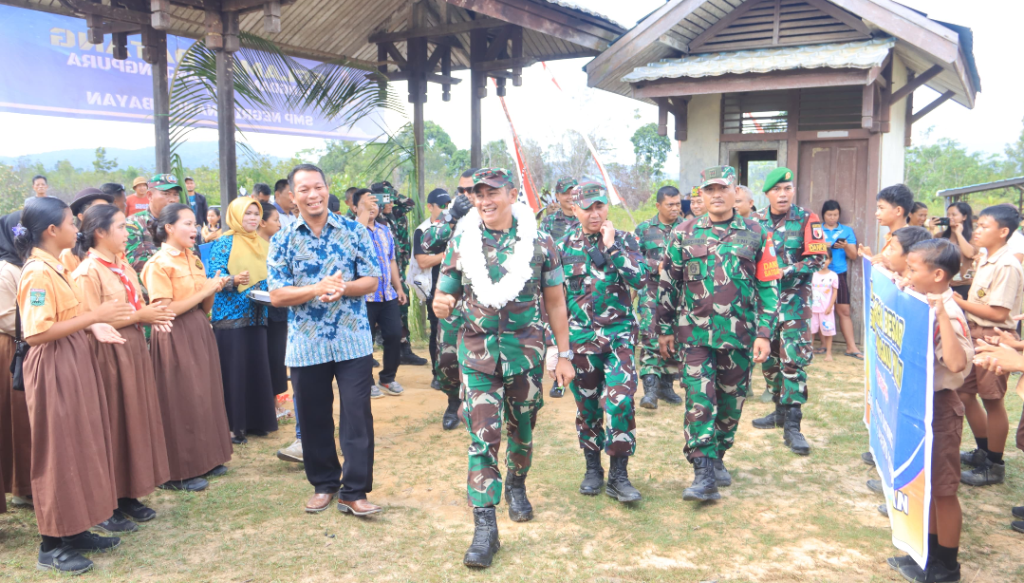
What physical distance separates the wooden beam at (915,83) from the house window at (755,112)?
4.58 ft

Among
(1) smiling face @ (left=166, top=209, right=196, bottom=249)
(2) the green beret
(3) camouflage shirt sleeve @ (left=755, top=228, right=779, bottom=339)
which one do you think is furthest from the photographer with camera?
(1) smiling face @ (left=166, top=209, right=196, bottom=249)

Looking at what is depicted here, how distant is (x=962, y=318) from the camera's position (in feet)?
11.8

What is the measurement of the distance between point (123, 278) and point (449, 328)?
7.45 feet

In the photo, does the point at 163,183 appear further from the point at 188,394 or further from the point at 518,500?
the point at 518,500

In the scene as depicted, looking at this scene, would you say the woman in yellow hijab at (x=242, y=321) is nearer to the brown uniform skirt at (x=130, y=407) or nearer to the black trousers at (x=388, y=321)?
the brown uniform skirt at (x=130, y=407)

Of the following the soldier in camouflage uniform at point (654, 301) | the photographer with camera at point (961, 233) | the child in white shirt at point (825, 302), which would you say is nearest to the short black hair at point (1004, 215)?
the soldier in camouflage uniform at point (654, 301)

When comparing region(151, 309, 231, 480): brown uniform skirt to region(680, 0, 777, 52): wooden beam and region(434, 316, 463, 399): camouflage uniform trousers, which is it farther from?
region(680, 0, 777, 52): wooden beam

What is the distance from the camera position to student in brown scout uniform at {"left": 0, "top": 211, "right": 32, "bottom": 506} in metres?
4.21

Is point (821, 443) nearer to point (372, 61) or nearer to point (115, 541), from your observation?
point (115, 541)

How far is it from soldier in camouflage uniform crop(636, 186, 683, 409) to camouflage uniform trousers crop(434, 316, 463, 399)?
1.92 metres

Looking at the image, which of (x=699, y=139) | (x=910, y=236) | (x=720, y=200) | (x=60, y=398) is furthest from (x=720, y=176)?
(x=699, y=139)

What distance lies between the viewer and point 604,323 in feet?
15.3

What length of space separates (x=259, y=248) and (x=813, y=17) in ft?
25.4

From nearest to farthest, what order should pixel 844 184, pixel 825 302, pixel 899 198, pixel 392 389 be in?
pixel 899 198 < pixel 392 389 < pixel 825 302 < pixel 844 184
